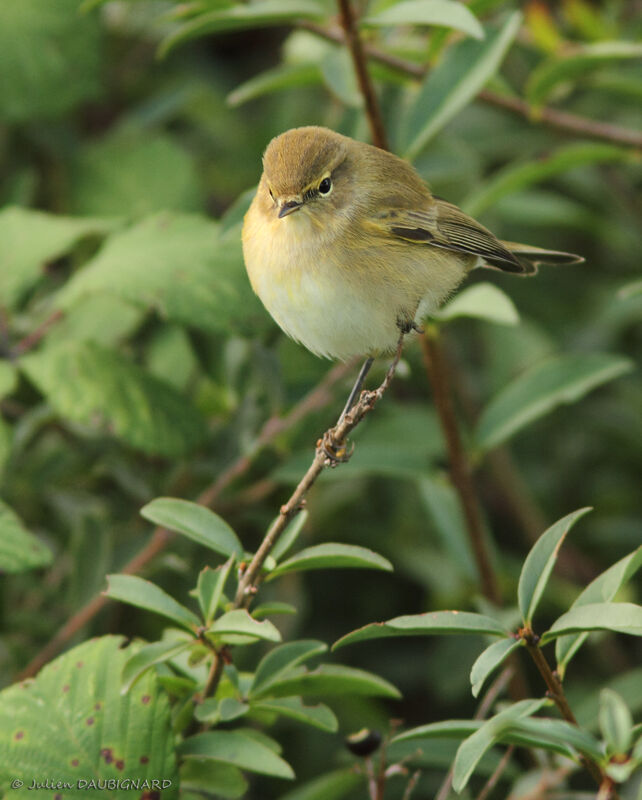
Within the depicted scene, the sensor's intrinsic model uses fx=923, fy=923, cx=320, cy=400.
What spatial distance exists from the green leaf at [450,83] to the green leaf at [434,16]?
285 mm

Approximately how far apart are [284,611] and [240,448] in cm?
120

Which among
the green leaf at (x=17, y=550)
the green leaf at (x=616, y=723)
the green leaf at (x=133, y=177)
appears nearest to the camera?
the green leaf at (x=616, y=723)

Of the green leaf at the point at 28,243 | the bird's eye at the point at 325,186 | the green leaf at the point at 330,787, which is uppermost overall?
the bird's eye at the point at 325,186

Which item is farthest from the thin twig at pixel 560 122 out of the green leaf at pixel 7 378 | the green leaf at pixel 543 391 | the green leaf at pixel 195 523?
the green leaf at pixel 195 523

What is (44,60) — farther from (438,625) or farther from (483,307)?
(438,625)

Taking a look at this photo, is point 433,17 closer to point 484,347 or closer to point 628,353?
point 484,347

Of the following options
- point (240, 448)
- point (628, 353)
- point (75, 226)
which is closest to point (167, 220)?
point (75, 226)

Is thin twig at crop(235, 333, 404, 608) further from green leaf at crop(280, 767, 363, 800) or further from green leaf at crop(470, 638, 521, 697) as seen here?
green leaf at crop(280, 767, 363, 800)

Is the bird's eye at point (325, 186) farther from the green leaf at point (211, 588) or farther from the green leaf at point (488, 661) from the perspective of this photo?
the green leaf at point (488, 661)

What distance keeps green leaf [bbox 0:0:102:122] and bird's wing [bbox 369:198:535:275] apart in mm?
1756

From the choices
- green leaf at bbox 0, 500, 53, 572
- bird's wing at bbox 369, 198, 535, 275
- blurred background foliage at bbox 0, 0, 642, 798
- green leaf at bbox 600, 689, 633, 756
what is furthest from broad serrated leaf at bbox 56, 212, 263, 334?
green leaf at bbox 600, 689, 633, 756

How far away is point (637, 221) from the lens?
4.28 m

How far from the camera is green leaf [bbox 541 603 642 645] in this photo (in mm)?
1542

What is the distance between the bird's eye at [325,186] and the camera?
2418 millimetres
